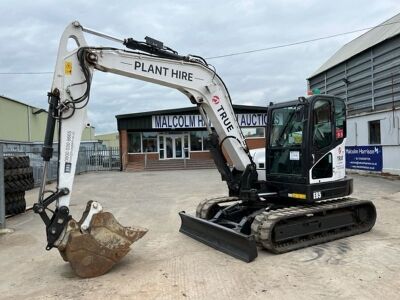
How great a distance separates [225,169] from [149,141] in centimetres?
2634

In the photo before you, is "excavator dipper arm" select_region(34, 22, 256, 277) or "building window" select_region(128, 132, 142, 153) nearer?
"excavator dipper arm" select_region(34, 22, 256, 277)

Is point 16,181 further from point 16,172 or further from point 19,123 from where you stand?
point 19,123

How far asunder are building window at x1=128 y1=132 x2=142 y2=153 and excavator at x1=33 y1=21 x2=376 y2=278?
83.2ft

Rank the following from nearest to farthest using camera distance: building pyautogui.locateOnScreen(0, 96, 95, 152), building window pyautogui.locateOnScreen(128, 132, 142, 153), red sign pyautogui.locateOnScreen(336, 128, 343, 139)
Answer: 1. red sign pyautogui.locateOnScreen(336, 128, 343, 139)
2. building pyautogui.locateOnScreen(0, 96, 95, 152)
3. building window pyautogui.locateOnScreen(128, 132, 142, 153)

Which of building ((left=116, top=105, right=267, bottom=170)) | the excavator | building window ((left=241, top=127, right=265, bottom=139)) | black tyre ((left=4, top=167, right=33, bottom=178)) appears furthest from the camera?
building window ((left=241, top=127, right=265, bottom=139))

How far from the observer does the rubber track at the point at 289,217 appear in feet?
22.2

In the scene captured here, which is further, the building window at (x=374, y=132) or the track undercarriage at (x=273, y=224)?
the building window at (x=374, y=132)

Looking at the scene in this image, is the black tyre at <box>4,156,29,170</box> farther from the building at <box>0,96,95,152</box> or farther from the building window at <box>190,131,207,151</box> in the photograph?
the building window at <box>190,131,207,151</box>

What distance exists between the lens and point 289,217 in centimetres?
705

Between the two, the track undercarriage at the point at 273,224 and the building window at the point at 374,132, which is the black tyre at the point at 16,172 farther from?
the building window at the point at 374,132

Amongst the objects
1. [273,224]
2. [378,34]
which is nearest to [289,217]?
[273,224]

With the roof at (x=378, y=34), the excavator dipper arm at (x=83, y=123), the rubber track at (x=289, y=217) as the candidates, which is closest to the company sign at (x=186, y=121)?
the roof at (x=378, y=34)

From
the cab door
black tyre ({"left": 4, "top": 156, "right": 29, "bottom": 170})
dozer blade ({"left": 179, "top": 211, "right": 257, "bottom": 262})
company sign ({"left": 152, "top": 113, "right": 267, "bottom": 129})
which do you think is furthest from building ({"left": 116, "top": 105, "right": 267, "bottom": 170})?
the cab door

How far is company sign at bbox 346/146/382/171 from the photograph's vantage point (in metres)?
19.6
